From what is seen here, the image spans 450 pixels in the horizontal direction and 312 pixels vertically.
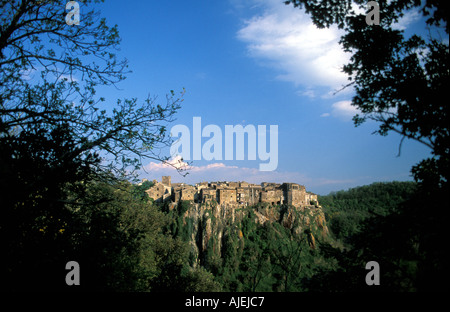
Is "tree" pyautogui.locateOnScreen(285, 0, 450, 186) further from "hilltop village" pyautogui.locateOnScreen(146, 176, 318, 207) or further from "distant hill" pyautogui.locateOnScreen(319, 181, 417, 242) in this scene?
"distant hill" pyautogui.locateOnScreen(319, 181, 417, 242)

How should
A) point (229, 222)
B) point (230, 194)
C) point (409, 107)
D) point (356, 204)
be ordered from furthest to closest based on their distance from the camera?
point (356, 204)
point (230, 194)
point (229, 222)
point (409, 107)

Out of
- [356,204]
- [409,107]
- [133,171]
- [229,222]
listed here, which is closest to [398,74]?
[409,107]

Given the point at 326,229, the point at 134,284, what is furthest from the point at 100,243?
the point at 326,229

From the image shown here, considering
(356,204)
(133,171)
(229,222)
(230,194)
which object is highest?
(133,171)

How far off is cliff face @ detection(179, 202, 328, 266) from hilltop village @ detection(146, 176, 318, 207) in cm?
263

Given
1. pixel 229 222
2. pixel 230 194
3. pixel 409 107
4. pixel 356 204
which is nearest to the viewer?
pixel 409 107

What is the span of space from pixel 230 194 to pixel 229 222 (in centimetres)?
826

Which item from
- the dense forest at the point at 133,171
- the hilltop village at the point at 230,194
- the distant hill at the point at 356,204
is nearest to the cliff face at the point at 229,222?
the hilltop village at the point at 230,194

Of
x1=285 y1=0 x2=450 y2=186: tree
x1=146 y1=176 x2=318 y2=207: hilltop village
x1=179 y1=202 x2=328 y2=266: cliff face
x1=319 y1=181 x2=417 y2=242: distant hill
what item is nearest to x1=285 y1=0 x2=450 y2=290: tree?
x1=285 y1=0 x2=450 y2=186: tree

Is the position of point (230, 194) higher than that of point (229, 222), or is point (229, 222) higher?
point (230, 194)

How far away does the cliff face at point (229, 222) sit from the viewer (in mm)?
63062

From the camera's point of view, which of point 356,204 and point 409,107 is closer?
point 409,107

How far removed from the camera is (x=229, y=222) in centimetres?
6819

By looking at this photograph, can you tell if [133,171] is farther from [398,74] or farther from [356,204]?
[356,204]
